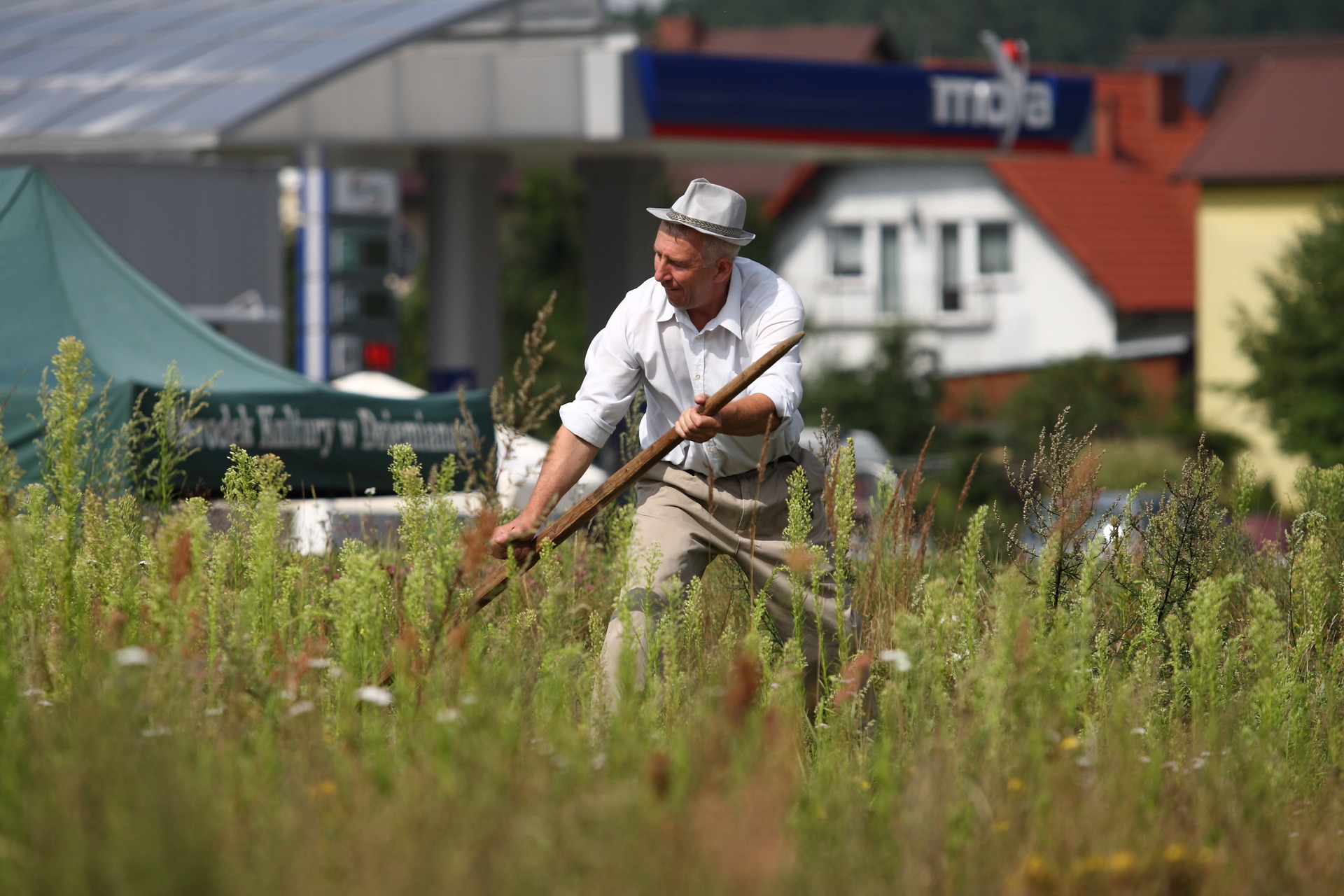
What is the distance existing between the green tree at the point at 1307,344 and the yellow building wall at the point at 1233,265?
10.5 feet

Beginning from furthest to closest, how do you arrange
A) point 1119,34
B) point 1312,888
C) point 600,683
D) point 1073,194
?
point 1119,34, point 1073,194, point 600,683, point 1312,888

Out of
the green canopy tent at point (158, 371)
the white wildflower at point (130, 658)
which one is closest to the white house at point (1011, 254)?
the green canopy tent at point (158, 371)

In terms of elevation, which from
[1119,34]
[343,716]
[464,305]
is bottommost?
[343,716]

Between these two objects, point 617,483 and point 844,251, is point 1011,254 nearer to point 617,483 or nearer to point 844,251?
point 844,251

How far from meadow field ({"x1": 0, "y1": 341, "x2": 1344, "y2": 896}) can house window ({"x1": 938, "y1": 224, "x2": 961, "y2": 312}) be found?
38264 millimetres

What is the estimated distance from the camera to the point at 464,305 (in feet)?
68.0

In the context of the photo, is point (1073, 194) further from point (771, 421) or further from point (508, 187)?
point (771, 421)

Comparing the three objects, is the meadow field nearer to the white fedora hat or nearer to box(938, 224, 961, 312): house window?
the white fedora hat

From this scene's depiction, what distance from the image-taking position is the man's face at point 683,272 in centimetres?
498

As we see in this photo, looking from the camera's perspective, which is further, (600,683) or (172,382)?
(172,382)

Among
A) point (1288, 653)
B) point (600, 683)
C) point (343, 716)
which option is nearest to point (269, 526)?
point (343, 716)

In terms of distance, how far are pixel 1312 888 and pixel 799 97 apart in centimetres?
1752

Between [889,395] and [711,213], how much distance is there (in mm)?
30291

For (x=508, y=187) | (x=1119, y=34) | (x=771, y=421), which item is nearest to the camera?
(x=771, y=421)
